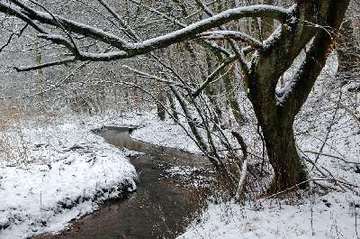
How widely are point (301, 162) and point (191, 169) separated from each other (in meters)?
7.19

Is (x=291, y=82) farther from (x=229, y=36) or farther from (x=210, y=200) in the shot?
(x=210, y=200)

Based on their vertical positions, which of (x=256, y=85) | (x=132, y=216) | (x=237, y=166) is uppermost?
(x=256, y=85)

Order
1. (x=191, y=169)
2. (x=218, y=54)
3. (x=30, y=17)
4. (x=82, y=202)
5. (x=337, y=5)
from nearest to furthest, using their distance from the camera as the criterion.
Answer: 1. (x=30, y=17)
2. (x=337, y=5)
3. (x=218, y=54)
4. (x=82, y=202)
5. (x=191, y=169)

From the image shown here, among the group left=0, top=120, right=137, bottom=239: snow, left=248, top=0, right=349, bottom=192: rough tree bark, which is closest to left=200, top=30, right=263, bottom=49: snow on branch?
left=248, top=0, right=349, bottom=192: rough tree bark

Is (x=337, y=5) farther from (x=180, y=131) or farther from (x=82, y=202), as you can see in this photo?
(x=180, y=131)

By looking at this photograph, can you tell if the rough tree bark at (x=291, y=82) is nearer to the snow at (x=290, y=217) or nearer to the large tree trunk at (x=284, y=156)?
the large tree trunk at (x=284, y=156)

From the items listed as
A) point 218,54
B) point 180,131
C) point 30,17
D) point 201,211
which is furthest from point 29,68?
point 180,131

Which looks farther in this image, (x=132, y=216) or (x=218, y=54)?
(x=132, y=216)

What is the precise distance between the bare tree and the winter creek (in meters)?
2.38

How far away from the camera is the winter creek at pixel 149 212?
8602 mm

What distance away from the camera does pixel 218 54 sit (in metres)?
8.89

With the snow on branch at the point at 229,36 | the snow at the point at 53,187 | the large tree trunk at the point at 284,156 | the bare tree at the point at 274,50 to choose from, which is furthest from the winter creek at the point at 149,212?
the snow on branch at the point at 229,36

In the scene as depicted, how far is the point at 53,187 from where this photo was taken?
1062 cm

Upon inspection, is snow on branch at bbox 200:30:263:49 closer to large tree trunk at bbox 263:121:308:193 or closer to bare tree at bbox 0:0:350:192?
bare tree at bbox 0:0:350:192
